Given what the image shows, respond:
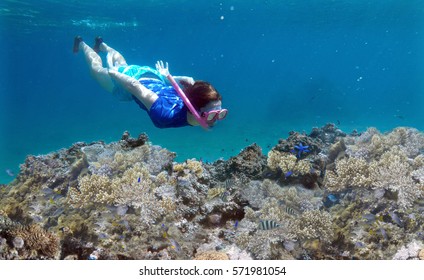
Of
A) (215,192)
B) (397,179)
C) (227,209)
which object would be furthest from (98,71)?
(397,179)

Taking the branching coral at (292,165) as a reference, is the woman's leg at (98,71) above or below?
above

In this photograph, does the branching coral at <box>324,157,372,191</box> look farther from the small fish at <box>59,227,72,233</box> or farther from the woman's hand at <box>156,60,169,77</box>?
the small fish at <box>59,227,72,233</box>

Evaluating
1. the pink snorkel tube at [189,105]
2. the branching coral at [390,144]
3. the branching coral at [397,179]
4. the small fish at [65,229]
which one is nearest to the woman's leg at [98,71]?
the pink snorkel tube at [189,105]

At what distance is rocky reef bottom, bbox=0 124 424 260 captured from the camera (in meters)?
4.93

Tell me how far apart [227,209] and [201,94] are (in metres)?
2.40

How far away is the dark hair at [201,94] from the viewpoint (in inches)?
191

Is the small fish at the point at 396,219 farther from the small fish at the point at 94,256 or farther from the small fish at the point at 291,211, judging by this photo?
the small fish at the point at 94,256

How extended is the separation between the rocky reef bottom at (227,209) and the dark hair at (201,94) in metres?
1.84

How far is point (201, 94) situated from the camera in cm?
485

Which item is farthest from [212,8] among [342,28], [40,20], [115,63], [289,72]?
[289,72]

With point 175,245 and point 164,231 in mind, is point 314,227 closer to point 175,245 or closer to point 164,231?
point 175,245

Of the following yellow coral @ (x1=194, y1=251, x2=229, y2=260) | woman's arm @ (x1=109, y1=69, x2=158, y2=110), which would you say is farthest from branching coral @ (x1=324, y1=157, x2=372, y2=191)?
woman's arm @ (x1=109, y1=69, x2=158, y2=110)

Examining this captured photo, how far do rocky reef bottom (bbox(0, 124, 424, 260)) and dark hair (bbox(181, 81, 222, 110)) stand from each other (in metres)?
1.84

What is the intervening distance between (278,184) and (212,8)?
3562cm
